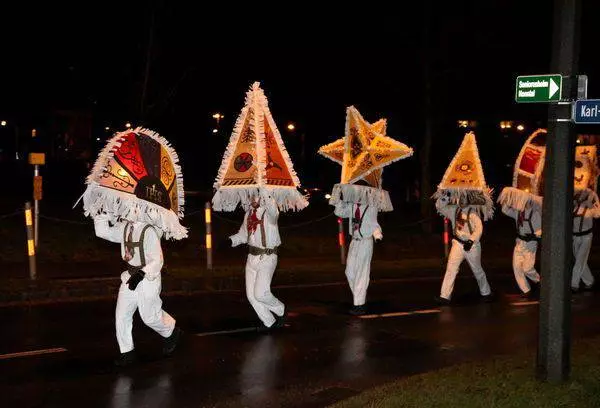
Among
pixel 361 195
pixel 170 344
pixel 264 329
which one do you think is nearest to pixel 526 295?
pixel 361 195

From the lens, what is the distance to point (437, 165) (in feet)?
112

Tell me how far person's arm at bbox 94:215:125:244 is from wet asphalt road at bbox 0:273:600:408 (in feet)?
4.01

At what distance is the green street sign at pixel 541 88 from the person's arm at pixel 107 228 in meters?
3.94

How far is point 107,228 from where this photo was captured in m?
8.70

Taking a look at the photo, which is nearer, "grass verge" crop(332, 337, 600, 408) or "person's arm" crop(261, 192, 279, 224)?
"grass verge" crop(332, 337, 600, 408)

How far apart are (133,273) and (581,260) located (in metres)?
9.06

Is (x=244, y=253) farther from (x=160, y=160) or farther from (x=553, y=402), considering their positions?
(x=553, y=402)

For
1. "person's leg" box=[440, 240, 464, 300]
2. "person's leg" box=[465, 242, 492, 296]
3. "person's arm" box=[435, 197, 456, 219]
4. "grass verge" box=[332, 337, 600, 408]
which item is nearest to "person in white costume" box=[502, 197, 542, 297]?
"person's leg" box=[465, 242, 492, 296]

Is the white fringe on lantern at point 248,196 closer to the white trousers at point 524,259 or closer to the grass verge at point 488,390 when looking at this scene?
the grass verge at point 488,390

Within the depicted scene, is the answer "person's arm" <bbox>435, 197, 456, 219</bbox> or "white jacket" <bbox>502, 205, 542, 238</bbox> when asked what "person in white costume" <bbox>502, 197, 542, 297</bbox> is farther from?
"person's arm" <bbox>435, 197, 456, 219</bbox>

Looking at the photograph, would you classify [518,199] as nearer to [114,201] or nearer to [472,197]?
[472,197]

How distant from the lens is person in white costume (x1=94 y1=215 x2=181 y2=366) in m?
8.63

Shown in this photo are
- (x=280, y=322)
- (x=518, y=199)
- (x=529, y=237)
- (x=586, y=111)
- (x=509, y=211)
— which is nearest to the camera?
(x=586, y=111)

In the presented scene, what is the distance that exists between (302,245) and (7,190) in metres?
17.1
